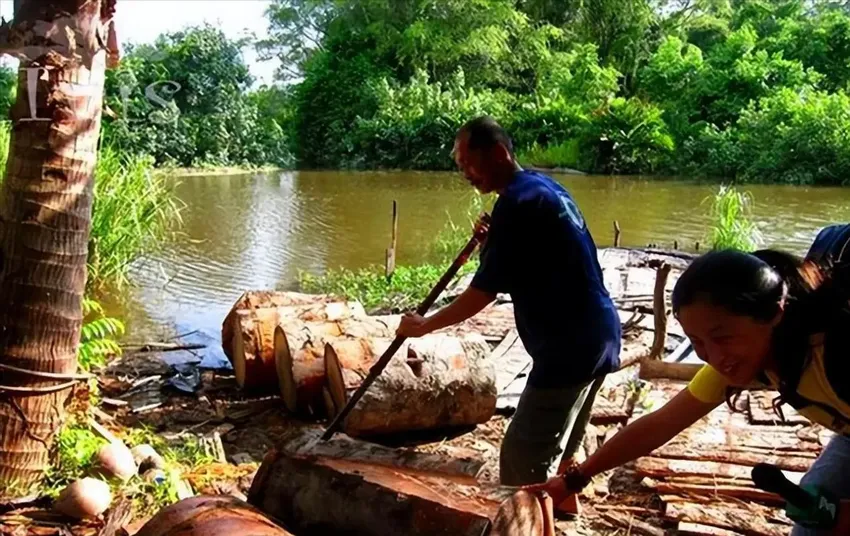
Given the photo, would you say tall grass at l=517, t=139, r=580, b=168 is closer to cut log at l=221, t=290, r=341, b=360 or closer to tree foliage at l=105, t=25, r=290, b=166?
tree foliage at l=105, t=25, r=290, b=166

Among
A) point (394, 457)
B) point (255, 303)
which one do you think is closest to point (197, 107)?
point (255, 303)

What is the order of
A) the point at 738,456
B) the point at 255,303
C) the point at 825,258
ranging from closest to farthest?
the point at 825,258 → the point at 738,456 → the point at 255,303

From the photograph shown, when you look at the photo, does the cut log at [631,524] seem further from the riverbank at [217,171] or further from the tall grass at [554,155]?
the tall grass at [554,155]

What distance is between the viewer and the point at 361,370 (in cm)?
467

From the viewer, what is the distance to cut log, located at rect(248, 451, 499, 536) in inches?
89.3

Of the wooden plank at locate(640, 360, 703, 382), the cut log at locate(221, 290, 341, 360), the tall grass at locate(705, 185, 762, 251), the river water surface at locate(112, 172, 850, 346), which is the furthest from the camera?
the tall grass at locate(705, 185, 762, 251)

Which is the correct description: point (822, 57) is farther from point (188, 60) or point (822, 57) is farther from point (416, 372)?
point (416, 372)

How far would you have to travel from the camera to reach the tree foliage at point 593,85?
893 inches

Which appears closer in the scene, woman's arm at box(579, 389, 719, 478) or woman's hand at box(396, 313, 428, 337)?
woman's arm at box(579, 389, 719, 478)

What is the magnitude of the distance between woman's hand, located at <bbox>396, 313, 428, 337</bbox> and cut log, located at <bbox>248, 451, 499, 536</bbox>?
59 centimetres

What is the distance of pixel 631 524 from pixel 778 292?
2228 mm

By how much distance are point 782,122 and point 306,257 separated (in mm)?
15859

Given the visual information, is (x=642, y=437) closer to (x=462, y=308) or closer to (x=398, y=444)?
(x=462, y=308)

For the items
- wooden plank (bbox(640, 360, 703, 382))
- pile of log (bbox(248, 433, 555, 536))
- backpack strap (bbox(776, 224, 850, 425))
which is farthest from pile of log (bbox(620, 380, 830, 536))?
backpack strap (bbox(776, 224, 850, 425))
